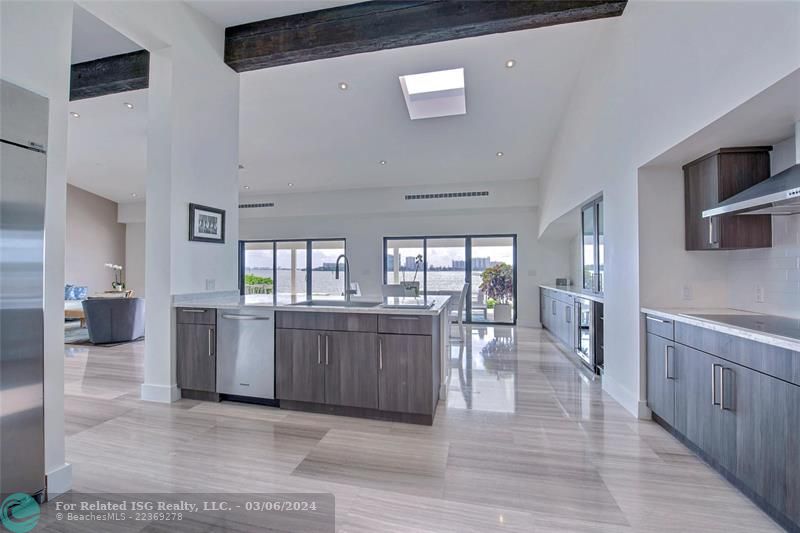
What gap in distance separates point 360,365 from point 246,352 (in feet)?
3.47

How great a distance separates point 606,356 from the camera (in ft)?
11.5

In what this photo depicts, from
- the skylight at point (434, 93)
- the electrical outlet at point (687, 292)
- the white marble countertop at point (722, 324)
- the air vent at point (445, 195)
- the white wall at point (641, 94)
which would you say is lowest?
the white marble countertop at point (722, 324)

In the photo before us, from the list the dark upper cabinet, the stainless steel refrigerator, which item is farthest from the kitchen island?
the dark upper cabinet

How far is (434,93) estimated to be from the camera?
196 inches

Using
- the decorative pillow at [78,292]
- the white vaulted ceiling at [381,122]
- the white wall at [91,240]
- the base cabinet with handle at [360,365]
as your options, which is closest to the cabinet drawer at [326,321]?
the base cabinet with handle at [360,365]

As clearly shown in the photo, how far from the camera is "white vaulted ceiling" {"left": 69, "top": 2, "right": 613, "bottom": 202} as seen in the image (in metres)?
4.08

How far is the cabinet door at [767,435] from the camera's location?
1491 mm

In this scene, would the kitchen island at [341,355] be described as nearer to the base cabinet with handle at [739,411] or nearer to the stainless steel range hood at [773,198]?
the base cabinet with handle at [739,411]

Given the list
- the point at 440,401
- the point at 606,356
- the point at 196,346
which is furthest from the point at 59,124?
the point at 606,356

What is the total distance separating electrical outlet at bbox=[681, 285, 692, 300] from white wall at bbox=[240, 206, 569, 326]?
4.99 metres

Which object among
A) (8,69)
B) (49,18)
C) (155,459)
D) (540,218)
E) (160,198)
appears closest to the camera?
(8,69)

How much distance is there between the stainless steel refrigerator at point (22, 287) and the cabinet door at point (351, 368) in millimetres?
1625

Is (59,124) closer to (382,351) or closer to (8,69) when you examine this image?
(8,69)

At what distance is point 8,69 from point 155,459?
2.21 meters
